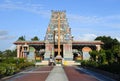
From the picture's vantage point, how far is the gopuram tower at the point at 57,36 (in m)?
131

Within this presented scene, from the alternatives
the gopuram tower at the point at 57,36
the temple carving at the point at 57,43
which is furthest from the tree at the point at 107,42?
the gopuram tower at the point at 57,36

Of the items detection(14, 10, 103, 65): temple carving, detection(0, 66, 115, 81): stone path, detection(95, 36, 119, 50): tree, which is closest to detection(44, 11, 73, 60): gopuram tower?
detection(14, 10, 103, 65): temple carving

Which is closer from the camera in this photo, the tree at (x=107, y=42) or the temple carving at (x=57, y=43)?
the temple carving at (x=57, y=43)

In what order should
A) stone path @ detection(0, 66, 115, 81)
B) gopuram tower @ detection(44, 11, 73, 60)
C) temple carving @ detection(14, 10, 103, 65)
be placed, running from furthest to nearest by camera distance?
gopuram tower @ detection(44, 11, 73, 60) < temple carving @ detection(14, 10, 103, 65) < stone path @ detection(0, 66, 115, 81)

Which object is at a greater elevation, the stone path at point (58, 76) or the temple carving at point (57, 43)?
the temple carving at point (57, 43)

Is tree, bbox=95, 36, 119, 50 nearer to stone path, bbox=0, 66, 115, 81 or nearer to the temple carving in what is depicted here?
the temple carving

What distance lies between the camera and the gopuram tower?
130587mm

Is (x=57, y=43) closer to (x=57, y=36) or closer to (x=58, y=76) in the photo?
(x=57, y=36)

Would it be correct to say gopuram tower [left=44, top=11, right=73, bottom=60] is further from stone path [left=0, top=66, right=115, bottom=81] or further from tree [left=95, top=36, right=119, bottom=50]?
stone path [left=0, top=66, right=115, bottom=81]

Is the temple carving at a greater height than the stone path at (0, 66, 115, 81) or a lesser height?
greater

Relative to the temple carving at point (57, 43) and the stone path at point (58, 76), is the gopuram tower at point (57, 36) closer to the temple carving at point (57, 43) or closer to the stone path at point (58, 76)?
the temple carving at point (57, 43)

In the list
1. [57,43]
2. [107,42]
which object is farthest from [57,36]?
[107,42]

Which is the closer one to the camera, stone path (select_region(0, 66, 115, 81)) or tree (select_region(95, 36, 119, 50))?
stone path (select_region(0, 66, 115, 81))

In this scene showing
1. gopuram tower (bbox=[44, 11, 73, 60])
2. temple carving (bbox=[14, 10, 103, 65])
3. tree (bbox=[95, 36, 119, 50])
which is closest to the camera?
temple carving (bbox=[14, 10, 103, 65])
